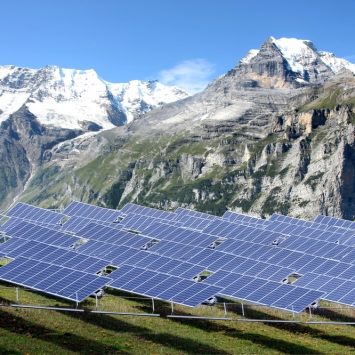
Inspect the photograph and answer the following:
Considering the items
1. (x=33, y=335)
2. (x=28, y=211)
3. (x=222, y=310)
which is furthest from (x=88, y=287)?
(x=28, y=211)

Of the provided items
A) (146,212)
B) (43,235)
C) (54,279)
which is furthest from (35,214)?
(54,279)

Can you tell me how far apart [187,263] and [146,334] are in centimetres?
1018

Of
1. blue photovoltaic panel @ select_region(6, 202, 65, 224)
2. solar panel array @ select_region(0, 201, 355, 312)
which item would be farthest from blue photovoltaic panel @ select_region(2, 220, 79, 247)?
blue photovoltaic panel @ select_region(6, 202, 65, 224)

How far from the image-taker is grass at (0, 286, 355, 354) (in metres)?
39.0

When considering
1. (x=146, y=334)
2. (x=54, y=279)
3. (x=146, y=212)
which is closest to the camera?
(x=146, y=334)

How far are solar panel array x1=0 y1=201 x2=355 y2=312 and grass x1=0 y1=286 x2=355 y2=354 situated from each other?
7.25 feet

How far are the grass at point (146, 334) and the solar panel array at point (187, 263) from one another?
2208 millimetres

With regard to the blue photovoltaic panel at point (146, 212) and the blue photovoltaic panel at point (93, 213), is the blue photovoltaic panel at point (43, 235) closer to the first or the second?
the blue photovoltaic panel at point (93, 213)

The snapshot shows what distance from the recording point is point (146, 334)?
Result: 4309 cm

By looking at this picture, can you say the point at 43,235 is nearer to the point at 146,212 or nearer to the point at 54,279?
the point at 54,279

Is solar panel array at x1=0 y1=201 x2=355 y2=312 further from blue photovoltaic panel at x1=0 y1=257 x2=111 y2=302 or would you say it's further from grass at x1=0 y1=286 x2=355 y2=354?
grass at x1=0 y1=286 x2=355 y2=354

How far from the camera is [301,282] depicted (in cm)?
5381

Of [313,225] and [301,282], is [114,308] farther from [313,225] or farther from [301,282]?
[313,225]

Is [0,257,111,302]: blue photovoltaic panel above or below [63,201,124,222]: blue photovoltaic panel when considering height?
below
